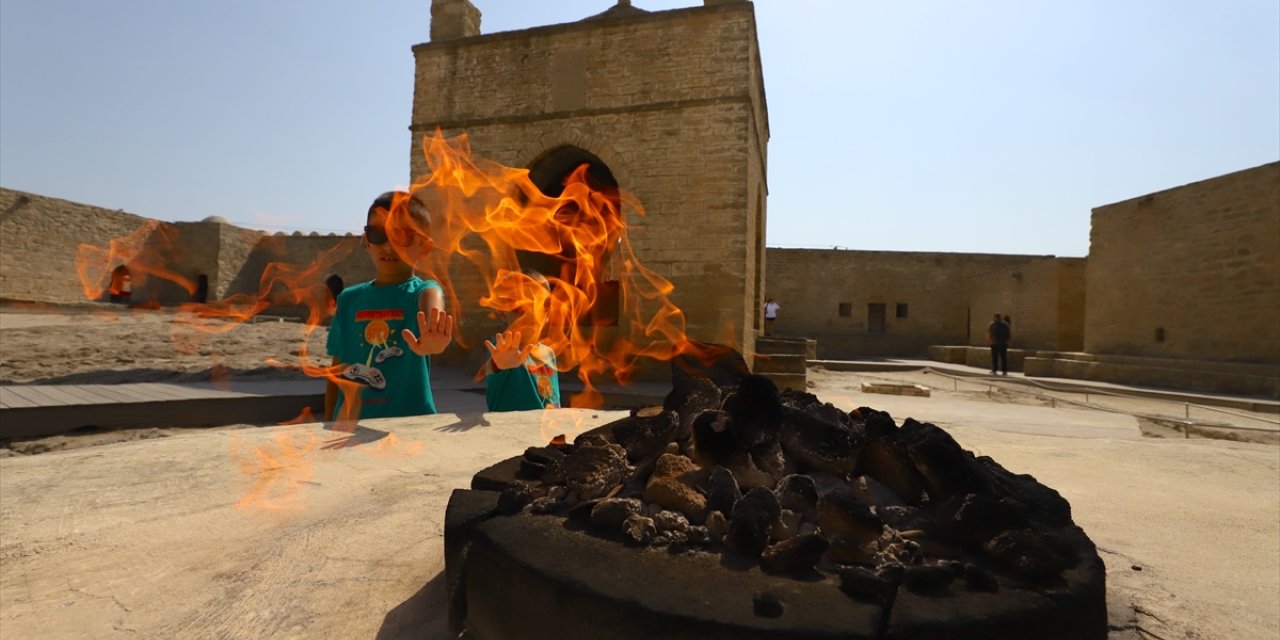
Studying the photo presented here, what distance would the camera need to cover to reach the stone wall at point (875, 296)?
23016 millimetres

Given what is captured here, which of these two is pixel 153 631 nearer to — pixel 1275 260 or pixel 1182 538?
pixel 1182 538

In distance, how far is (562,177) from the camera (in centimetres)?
1150

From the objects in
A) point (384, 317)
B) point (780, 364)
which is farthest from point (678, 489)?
point (780, 364)

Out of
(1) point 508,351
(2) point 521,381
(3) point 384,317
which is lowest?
(2) point 521,381

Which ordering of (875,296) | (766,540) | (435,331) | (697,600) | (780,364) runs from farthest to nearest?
(875,296)
(780,364)
(435,331)
(766,540)
(697,600)

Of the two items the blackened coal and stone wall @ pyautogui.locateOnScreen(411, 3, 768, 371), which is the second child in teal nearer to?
the blackened coal

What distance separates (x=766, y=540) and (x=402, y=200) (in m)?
3.28

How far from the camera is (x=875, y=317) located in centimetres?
2386

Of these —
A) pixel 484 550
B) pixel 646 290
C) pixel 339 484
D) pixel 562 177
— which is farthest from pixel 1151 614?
pixel 562 177

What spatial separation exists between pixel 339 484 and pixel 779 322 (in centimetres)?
2195

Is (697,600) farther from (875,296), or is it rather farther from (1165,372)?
(875,296)

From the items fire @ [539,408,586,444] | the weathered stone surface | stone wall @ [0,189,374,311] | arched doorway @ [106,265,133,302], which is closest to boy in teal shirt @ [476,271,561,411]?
fire @ [539,408,586,444]

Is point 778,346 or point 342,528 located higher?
point 778,346

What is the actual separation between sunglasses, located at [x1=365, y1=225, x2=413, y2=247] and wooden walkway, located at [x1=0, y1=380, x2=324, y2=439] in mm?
4225
